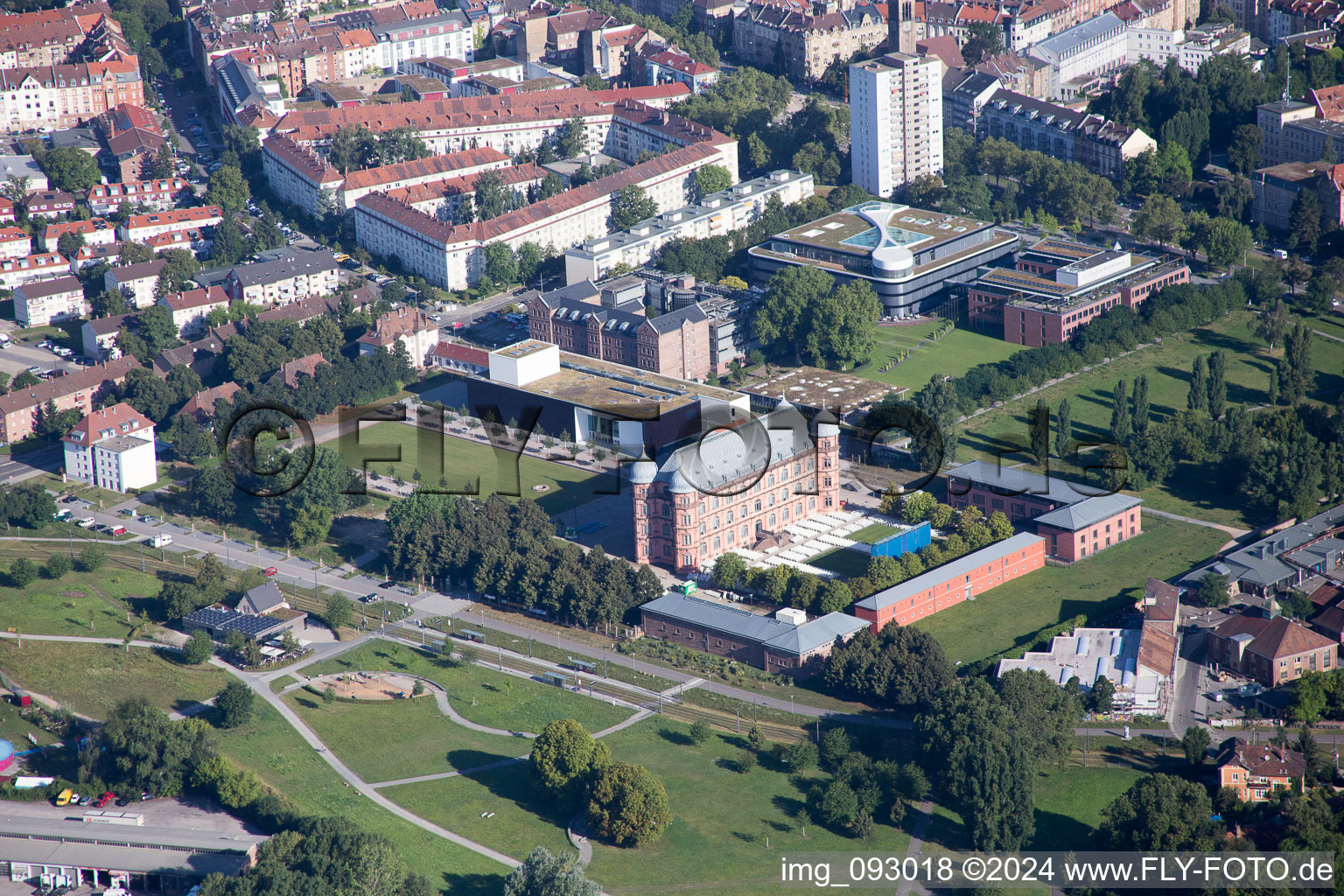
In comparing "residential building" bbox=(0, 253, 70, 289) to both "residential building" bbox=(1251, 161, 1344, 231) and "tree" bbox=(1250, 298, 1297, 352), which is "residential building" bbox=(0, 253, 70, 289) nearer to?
"tree" bbox=(1250, 298, 1297, 352)

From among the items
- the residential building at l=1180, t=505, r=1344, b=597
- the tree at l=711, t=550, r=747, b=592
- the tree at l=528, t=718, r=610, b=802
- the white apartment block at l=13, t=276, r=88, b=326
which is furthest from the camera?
the white apartment block at l=13, t=276, r=88, b=326

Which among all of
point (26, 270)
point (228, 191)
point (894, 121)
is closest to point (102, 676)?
point (26, 270)

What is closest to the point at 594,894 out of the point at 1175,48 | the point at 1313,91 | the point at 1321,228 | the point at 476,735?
the point at 476,735

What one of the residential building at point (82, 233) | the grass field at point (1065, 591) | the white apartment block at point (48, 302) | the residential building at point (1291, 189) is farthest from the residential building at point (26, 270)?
the residential building at point (1291, 189)

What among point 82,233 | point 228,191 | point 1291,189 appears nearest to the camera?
point 1291,189

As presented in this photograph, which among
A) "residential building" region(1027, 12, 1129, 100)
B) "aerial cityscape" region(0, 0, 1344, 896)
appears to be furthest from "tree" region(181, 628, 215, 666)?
"residential building" region(1027, 12, 1129, 100)

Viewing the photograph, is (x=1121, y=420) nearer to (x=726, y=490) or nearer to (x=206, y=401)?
(x=726, y=490)

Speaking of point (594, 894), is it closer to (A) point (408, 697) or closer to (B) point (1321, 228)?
(A) point (408, 697)
